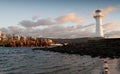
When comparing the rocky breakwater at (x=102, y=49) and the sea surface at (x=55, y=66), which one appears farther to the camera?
the rocky breakwater at (x=102, y=49)

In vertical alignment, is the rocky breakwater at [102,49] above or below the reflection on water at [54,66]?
above

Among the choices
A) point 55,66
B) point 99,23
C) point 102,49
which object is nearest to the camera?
point 55,66

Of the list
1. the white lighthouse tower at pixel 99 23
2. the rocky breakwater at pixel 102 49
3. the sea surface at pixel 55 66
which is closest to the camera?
the sea surface at pixel 55 66

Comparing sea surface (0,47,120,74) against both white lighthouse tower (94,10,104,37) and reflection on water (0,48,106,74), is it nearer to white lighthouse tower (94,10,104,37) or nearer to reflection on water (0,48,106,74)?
reflection on water (0,48,106,74)

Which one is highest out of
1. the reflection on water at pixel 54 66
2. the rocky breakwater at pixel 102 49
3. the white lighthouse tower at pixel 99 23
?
the white lighthouse tower at pixel 99 23

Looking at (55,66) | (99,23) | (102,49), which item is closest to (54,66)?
(55,66)

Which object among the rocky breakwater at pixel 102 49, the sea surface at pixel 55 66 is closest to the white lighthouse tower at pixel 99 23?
the rocky breakwater at pixel 102 49

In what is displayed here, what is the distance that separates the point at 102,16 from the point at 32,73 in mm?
76533

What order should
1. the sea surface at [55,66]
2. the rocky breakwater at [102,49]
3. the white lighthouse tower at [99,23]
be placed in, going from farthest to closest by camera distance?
the white lighthouse tower at [99,23] < the rocky breakwater at [102,49] < the sea surface at [55,66]

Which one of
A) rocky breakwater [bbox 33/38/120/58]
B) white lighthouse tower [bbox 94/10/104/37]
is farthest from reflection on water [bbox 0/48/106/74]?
white lighthouse tower [bbox 94/10/104/37]

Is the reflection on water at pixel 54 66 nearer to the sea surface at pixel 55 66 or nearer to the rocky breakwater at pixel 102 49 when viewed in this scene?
the sea surface at pixel 55 66

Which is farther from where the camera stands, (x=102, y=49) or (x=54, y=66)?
(x=102, y=49)

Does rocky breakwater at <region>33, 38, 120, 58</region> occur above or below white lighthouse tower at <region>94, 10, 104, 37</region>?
below

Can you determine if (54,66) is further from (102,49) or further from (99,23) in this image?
(99,23)
